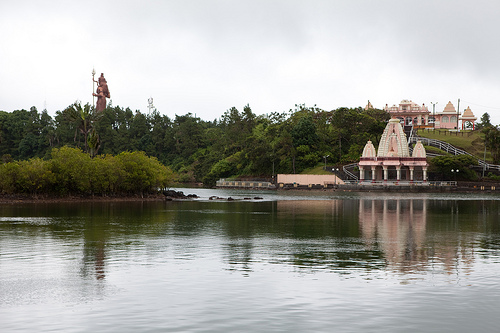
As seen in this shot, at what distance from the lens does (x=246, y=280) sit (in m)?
18.3

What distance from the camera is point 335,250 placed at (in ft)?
83.4

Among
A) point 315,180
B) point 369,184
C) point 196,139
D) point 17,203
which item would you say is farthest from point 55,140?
point 17,203

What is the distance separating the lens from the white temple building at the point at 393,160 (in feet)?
388

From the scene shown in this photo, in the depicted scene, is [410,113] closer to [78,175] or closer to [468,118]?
[468,118]

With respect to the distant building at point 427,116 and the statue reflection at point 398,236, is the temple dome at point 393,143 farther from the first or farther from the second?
the statue reflection at point 398,236

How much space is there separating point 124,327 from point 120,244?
14042 mm

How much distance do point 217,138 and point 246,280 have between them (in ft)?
505

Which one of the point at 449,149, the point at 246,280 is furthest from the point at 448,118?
the point at 246,280

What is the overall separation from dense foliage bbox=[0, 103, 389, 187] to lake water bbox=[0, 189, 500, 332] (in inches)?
3424

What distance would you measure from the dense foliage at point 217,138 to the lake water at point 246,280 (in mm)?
86958

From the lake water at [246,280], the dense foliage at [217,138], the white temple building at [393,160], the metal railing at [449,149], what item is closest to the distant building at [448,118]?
the dense foliage at [217,138]

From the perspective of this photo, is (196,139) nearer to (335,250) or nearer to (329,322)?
(335,250)

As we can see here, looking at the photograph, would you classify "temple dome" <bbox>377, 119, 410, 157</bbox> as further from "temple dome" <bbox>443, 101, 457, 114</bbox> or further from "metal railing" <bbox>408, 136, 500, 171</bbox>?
"temple dome" <bbox>443, 101, 457, 114</bbox>

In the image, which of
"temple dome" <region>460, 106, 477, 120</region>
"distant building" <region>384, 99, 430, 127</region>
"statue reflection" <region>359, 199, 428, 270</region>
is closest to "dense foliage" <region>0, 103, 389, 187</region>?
"distant building" <region>384, 99, 430, 127</region>
